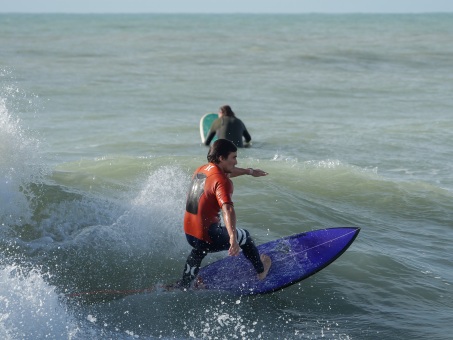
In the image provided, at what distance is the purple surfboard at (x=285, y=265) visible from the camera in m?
7.51

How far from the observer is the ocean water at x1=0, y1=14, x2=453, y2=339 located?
694 centimetres

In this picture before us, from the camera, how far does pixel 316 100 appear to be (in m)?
23.4

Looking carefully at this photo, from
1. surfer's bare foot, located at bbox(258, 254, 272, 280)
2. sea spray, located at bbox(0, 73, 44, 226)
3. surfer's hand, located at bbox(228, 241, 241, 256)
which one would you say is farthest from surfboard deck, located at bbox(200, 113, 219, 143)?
surfer's hand, located at bbox(228, 241, 241, 256)

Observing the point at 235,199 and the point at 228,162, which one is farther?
the point at 235,199

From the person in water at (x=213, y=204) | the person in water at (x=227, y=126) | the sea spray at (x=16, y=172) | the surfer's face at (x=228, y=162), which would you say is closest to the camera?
the person in water at (x=213, y=204)

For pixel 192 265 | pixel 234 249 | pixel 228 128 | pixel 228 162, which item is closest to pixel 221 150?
pixel 228 162

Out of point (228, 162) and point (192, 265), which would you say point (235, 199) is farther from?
point (228, 162)

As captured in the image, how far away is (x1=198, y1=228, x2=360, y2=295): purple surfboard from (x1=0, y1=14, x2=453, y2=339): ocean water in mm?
161

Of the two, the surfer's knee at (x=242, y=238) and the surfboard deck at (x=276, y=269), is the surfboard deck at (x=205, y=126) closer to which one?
the surfboard deck at (x=276, y=269)

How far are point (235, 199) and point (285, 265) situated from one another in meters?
3.50

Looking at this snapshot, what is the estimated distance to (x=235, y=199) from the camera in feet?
36.2

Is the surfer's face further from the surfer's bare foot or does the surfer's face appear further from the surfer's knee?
the surfer's bare foot

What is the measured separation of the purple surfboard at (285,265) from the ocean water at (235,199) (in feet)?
0.53

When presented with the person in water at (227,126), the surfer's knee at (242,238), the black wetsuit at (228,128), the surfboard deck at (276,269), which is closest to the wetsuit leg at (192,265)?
the surfboard deck at (276,269)
